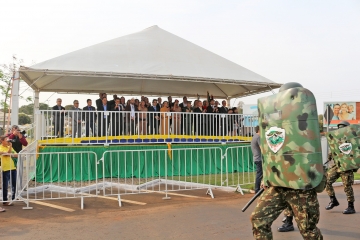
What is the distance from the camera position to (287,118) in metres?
3.52

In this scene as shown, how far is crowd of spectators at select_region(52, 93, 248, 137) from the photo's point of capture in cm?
1191

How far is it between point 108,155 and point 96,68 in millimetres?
3242

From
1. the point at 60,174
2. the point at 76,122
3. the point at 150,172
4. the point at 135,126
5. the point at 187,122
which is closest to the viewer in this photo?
the point at 60,174

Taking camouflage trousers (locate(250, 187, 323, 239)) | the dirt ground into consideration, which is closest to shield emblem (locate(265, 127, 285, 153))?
camouflage trousers (locate(250, 187, 323, 239))

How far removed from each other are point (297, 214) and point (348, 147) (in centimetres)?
387

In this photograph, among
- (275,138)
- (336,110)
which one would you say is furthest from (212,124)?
(336,110)

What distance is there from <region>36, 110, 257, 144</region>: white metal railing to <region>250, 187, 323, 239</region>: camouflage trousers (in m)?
8.76

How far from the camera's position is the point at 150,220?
6672mm

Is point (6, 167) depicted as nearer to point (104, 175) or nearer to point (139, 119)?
point (104, 175)

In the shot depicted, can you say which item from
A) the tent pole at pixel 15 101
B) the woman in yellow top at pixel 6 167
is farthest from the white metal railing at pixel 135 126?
the woman in yellow top at pixel 6 167

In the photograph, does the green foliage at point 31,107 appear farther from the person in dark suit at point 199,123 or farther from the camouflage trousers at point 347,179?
the camouflage trousers at point 347,179

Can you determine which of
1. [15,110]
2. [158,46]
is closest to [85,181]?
[15,110]

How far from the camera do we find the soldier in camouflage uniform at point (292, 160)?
3.46 meters

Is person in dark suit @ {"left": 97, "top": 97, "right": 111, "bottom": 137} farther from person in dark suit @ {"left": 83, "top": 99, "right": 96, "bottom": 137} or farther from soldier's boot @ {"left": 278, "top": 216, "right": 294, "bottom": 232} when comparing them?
soldier's boot @ {"left": 278, "top": 216, "right": 294, "bottom": 232}
